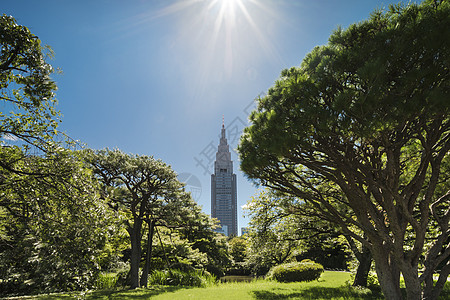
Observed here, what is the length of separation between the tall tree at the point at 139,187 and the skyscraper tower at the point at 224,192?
167 m

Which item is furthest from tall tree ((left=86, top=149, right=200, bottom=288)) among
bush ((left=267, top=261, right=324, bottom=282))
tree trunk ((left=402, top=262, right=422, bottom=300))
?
tree trunk ((left=402, top=262, right=422, bottom=300))

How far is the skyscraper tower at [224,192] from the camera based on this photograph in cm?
18150

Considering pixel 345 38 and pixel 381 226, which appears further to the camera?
pixel 381 226

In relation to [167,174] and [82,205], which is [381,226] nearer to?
[82,205]

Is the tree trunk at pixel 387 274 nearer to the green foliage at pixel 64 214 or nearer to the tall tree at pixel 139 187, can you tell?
the green foliage at pixel 64 214

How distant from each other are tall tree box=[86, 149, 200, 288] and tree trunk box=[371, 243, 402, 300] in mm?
10827

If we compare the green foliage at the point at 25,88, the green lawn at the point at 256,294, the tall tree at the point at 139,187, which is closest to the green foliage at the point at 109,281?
the tall tree at the point at 139,187

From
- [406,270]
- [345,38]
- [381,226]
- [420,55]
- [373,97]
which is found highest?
[345,38]

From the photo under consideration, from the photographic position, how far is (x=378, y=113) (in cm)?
400

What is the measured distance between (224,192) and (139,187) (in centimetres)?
17484

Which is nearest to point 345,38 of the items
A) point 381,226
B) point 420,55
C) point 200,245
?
point 420,55

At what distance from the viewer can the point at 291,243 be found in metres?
11.5

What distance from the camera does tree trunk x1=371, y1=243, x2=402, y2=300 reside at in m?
5.50

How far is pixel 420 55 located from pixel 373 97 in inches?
48.0
